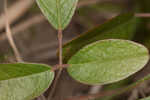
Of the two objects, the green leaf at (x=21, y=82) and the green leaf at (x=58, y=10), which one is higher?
the green leaf at (x=58, y=10)

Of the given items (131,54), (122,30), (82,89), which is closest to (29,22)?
(82,89)

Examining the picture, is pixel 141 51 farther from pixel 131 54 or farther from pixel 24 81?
pixel 24 81

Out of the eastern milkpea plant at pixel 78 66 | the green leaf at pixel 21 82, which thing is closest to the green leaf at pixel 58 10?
the eastern milkpea plant at pixel 78 66

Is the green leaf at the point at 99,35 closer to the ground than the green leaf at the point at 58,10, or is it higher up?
closer to the ground

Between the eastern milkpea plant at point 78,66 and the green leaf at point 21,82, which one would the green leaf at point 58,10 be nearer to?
the eastern milkpea plant at point 78,66

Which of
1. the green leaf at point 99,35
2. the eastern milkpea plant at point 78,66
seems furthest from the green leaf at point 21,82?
the green leaf at point 99,35
